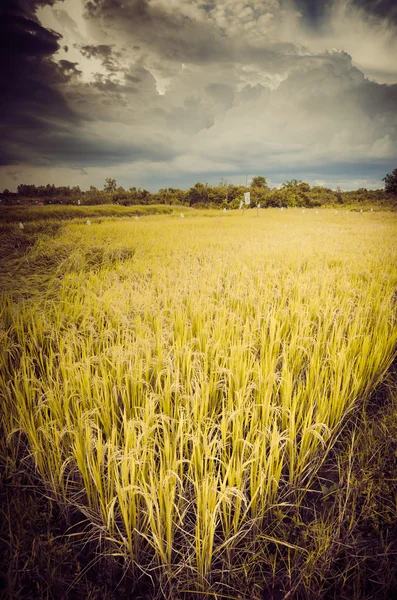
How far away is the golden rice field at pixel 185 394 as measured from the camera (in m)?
0.96

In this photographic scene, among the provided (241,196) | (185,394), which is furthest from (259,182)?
(185,394)

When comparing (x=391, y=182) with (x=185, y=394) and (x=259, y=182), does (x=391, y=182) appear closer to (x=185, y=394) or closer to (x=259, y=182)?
(x=259, y=182)

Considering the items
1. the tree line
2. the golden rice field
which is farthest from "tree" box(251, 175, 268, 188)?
the golden rice field

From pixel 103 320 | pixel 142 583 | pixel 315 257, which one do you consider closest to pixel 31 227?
pixel 103 320

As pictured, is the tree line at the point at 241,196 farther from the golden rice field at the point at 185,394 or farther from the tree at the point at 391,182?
the golden rice field at the point at 185,394

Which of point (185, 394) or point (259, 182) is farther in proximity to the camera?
point (259, 182)

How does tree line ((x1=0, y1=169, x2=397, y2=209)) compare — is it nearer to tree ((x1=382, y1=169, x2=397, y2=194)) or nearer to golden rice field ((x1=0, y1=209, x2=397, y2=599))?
tree ((x1=382, y1=169, x2=397, y2=194))

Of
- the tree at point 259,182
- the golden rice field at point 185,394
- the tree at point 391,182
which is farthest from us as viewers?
the tree at point 259,182

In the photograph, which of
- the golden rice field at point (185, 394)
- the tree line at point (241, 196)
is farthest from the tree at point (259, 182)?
the golden rice field at point (185, 394)

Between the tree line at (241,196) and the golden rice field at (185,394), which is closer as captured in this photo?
the golden rice field at (185,394)

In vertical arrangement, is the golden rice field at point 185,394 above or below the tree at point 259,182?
below

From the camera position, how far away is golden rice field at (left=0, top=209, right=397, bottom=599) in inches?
37.9

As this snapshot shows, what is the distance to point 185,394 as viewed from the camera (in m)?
1.45

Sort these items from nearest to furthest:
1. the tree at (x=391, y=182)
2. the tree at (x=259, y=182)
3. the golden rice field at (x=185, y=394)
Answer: the golden rice field at (x=185, y=394) → the tree at (x=391, y=182) → the tree at (x=259, y=182)
